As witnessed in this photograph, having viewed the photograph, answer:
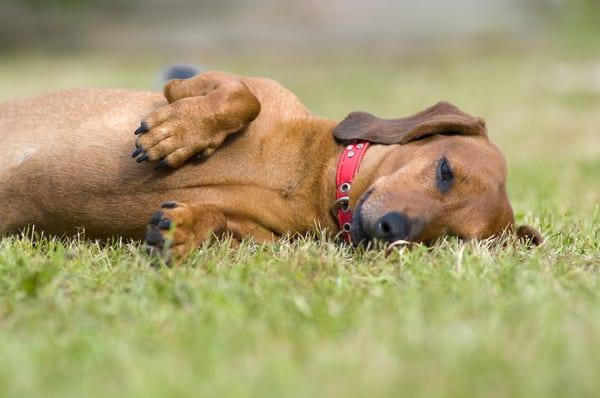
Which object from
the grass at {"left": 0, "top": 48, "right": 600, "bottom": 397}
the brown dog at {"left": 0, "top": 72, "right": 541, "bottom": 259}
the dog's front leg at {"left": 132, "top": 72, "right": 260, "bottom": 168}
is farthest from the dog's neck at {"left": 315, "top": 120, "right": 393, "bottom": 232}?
the dog's front leg at {"left": 132, "top": 72, "right": 260, "bottom": 168}

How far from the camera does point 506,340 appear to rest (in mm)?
2803

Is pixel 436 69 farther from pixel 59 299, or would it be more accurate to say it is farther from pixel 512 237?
pixel 59 299

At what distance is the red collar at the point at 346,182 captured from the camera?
4.27 m

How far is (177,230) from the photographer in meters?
3.76

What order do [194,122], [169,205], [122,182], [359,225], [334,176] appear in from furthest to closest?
[334,176] < [122,182] < [194,122] < [359,225] < [169,205]

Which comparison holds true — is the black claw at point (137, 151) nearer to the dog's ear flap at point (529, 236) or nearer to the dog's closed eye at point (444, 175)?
the dog's closed eye at point (444, 175)

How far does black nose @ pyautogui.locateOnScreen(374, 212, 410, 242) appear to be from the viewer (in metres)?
3.90

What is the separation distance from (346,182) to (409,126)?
0.45m

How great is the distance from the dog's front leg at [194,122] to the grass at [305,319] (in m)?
0.45

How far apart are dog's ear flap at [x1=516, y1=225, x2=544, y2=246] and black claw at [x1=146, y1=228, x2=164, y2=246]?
1.74 meters

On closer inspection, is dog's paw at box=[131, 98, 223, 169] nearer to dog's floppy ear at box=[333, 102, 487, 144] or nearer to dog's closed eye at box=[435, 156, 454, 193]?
dog's floppy ear at box=[333, 102, 487, 144]

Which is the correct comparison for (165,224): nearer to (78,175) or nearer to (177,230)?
(177,230)

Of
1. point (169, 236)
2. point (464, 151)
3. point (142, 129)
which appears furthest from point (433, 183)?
point (142, 129)

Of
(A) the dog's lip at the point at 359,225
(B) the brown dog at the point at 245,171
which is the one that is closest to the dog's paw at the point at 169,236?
(B) the brown dog at the point at 245,171
